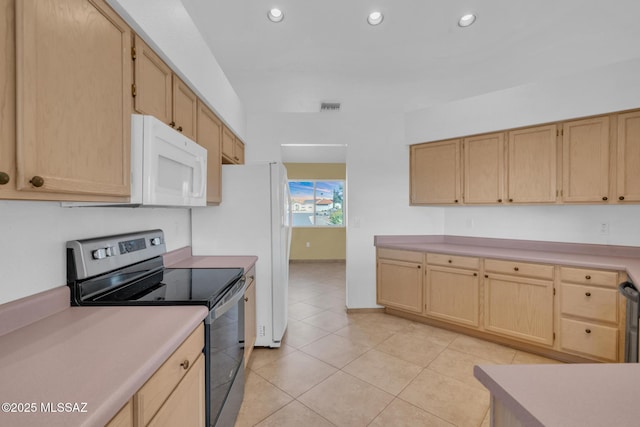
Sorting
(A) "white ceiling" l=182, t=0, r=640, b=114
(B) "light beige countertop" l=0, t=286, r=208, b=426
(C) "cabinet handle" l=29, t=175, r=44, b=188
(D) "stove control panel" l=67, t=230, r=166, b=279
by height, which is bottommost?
(B) "light beige countertop" l=0, t=286, r=208, b=426

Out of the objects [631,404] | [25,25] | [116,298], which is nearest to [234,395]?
[116,298]

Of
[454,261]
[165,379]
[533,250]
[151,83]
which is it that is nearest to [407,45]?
[454,261]

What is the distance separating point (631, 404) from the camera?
22.7 inches

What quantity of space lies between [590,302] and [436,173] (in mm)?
1789

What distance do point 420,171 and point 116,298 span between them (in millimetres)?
3203

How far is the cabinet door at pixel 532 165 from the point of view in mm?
2650

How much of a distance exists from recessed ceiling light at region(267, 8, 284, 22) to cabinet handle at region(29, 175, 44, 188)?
7.03 ft

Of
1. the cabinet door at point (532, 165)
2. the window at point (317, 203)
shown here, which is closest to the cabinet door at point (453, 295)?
the cabinet door at point (532, 165)

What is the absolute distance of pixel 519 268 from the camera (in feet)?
8.39

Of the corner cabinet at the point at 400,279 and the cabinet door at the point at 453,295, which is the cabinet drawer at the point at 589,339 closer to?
the cabinet door at the point at 453,295

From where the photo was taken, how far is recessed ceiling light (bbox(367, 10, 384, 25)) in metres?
2.28

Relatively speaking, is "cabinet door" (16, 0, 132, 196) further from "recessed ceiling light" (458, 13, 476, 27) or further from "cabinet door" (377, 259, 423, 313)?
"cabinet door" (377, 259, 423, 313)

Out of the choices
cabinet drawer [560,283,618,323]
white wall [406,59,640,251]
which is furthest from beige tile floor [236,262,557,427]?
white wall [406,59,640,251]

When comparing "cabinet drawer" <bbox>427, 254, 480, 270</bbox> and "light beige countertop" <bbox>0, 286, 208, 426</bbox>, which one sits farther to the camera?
"cabinet drawer" <bbox>427, 254, 480, 270</bbox>
